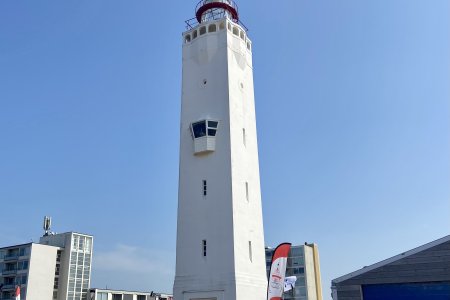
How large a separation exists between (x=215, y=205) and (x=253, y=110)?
9596 mm

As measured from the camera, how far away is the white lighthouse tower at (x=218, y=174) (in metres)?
30.4

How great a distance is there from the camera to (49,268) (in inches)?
3361

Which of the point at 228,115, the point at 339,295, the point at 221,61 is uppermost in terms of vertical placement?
the point at 221,61

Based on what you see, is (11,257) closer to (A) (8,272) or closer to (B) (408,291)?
(A) (8,272)

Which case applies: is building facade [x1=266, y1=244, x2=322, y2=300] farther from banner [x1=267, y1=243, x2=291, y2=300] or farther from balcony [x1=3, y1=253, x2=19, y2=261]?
banner [x1=267, y1=243, x2=291, y2=300]

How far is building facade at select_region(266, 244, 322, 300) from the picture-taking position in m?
92.9

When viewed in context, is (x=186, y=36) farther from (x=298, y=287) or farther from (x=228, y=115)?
(x=298, y=287)

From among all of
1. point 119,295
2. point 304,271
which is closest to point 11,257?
point 119,295

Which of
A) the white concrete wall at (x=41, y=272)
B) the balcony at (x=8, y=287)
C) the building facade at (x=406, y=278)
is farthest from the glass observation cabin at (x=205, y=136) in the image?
the balcony at (x=8, y=287)

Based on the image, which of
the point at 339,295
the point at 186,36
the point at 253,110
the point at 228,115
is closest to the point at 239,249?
the point at 339,295

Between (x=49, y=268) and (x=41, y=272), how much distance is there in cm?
164

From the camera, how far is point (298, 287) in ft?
307

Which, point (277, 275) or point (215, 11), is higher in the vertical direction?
point (215, 11)

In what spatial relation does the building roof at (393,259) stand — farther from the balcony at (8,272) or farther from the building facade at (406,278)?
the balcony at (8,272)
